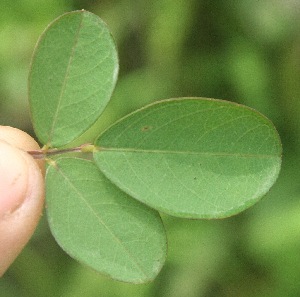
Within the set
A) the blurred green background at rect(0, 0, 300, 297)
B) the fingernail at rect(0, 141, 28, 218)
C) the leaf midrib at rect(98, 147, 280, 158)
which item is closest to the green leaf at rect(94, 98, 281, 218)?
the leaf midrib at rect(98, 147, 280, 158)

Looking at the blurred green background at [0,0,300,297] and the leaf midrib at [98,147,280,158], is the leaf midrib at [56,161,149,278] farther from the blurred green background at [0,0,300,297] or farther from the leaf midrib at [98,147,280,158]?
the blurred green background at [0,0,300,297]

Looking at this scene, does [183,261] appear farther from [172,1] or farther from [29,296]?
[172,1]

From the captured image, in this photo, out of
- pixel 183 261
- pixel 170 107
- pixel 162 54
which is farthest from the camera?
pixel 162 54

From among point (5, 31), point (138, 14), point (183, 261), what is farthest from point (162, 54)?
point (183, 261)

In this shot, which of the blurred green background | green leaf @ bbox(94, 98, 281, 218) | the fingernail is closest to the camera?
green leaf @ bbox(94, 98, 281, 218)

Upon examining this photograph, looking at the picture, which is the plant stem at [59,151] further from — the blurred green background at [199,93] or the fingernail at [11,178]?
the blurred green background at [199,93]

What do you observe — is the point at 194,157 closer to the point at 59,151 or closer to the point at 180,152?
the point at 180,152

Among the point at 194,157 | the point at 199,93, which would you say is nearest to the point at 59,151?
the point at 194,157
